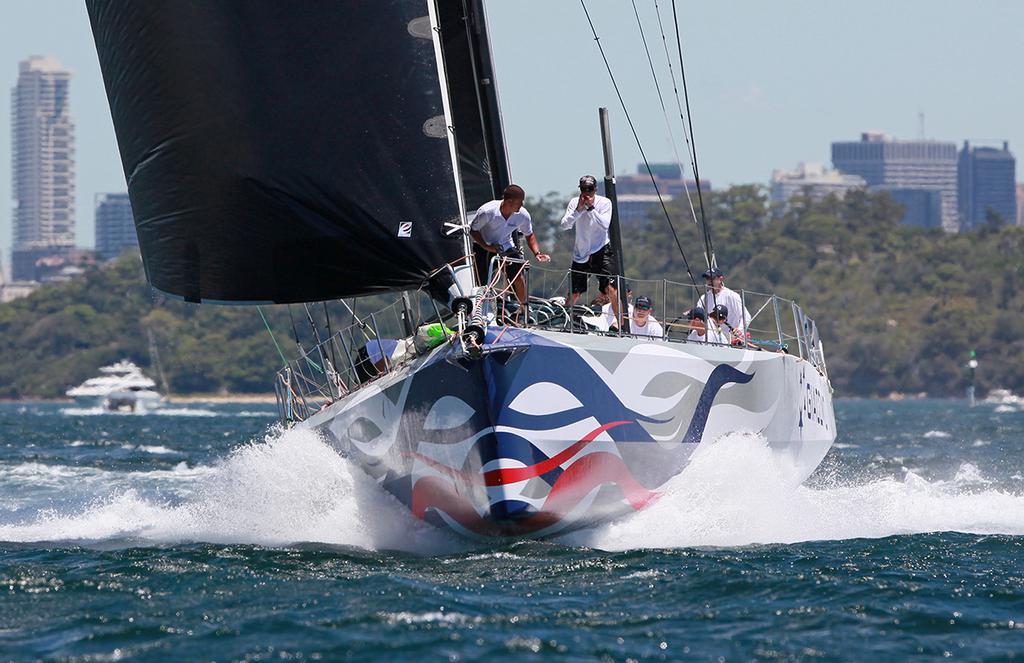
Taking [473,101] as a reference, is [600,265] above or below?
below

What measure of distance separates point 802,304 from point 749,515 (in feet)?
247

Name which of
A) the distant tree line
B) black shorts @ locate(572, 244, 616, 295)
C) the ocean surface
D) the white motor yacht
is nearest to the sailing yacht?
the ocean surface

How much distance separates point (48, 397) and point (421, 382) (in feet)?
285

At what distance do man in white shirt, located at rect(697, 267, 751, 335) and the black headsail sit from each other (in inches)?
72.3

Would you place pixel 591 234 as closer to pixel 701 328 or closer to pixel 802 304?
pixel 701 328

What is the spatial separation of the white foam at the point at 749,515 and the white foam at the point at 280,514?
1.09 metres

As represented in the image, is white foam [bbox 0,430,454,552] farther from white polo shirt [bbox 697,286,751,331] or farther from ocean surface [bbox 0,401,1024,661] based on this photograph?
white polo shirt [bbox 697,286,751,331]

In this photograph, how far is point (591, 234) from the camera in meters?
10.5

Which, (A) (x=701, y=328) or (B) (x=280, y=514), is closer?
(A) (x=701, y=328)

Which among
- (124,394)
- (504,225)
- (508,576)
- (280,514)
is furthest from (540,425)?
(124,394)

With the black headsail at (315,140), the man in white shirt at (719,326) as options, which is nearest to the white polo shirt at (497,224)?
the black headsail at (315,140)

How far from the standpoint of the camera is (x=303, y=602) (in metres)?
7.27

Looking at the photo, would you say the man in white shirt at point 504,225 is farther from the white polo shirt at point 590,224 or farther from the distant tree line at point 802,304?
the distant tree line at point 802,304

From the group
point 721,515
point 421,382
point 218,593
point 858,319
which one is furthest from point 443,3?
point 858,319
